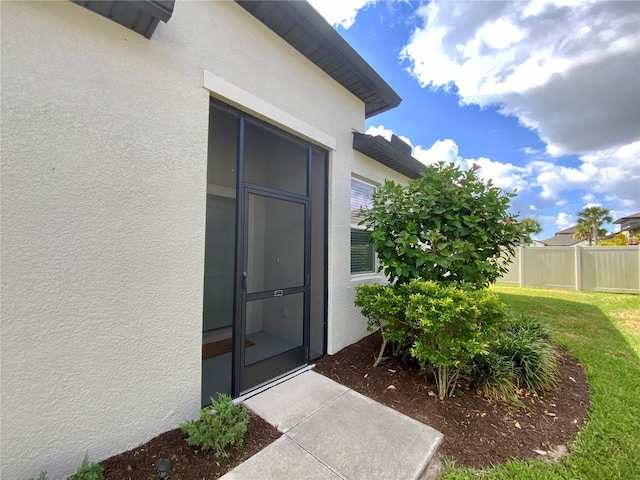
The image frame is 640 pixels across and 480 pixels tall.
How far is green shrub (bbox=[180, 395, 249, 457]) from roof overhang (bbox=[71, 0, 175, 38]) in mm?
3478

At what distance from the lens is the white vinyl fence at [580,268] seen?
10.0m

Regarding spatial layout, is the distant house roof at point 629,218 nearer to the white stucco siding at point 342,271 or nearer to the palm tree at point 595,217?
the palm tree at point 595,217

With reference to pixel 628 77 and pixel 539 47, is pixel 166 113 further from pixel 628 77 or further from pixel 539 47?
pixel 628 77

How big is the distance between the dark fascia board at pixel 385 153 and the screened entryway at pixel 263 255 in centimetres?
92

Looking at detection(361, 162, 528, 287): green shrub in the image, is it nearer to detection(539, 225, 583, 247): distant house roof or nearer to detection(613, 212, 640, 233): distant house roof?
detection(613, 212, 640, 233): distant house roof

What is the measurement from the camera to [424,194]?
3963mm

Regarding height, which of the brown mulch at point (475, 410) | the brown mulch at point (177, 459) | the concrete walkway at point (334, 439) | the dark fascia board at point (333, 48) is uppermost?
the dark fascia board at point (333, 48)

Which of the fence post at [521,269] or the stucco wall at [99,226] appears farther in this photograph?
the fence post at [521,269]

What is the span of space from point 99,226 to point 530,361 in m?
5.42

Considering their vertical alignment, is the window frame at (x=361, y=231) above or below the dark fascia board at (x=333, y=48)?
below

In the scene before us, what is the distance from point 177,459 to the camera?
2.10 meters

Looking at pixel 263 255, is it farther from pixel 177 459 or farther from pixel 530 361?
pixel 530 361

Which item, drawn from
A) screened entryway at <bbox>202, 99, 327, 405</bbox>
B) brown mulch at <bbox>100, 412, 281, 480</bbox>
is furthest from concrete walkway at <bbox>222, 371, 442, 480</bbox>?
screened entryway at <bbox>202, 99, 327, 405</bbox>

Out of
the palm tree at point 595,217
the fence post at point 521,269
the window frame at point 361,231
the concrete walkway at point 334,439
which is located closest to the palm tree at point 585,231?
the palm tree at point 595,217
